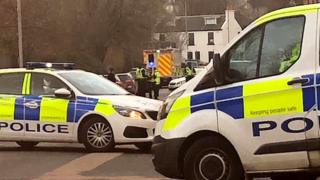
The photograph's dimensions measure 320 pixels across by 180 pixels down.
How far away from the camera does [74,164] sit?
34.4ft

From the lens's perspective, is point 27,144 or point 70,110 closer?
point 70,110

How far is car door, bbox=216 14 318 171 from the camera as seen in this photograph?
6523mm

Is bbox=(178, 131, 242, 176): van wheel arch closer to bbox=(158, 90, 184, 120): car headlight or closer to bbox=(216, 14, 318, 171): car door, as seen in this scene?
bbox=(216, 14, 318, 171): car door

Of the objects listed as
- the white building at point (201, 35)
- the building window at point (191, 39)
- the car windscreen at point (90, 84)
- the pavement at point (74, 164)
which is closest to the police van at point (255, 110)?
the pavement at point (74, 164)

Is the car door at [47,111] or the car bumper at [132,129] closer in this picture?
the car bumper at [132,129]

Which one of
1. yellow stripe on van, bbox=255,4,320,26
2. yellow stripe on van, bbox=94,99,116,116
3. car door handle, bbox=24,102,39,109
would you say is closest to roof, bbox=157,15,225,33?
car door handle, bbox=24,102,39,109

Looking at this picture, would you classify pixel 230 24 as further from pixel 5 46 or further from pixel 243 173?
pixel 243 173

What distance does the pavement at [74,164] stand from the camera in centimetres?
931

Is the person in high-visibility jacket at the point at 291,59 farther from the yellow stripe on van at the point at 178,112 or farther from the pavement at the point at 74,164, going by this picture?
the pavement at the point at 74,164

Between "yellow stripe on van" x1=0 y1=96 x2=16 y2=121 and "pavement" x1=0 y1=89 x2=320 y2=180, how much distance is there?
65 centimetres

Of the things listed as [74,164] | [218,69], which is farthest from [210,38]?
[218,69]

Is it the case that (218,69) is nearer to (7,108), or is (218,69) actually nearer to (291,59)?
(291,59)

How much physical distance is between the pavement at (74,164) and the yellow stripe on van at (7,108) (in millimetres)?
646

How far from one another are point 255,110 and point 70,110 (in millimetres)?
5728
